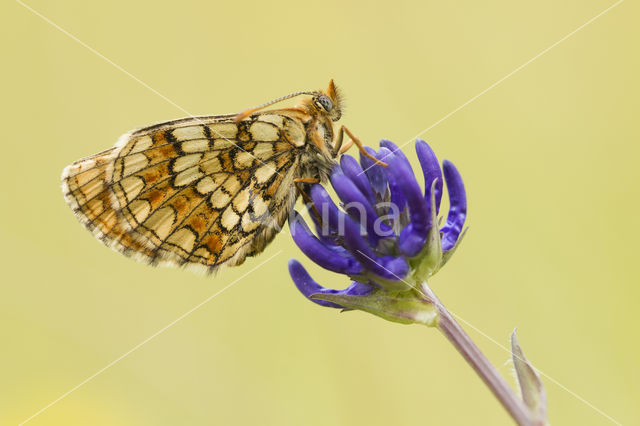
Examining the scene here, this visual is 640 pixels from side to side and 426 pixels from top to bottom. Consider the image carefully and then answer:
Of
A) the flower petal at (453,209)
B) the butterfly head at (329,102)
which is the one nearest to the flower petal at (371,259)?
the flower petal at (453,209)

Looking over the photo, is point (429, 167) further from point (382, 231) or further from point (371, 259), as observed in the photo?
point (371, 259)

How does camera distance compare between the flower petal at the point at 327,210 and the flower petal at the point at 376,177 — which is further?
the flower petal at the point at 376,177

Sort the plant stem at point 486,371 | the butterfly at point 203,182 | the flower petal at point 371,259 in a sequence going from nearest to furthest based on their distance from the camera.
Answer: the plant stem at point 486,371
the flower petal at point 371,259
the butterfly at point 203,182

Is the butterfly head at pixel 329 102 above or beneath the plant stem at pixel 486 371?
above

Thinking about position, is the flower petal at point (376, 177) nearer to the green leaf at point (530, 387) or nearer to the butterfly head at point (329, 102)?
the butterfly head at point (329, 102)

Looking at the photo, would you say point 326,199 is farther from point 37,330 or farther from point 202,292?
point 37,330

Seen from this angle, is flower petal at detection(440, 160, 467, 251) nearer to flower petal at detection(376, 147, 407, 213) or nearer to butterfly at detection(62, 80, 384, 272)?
flower petal at detection(376, 147, 407, 213)

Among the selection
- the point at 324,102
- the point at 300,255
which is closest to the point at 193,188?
the point at 324,102
